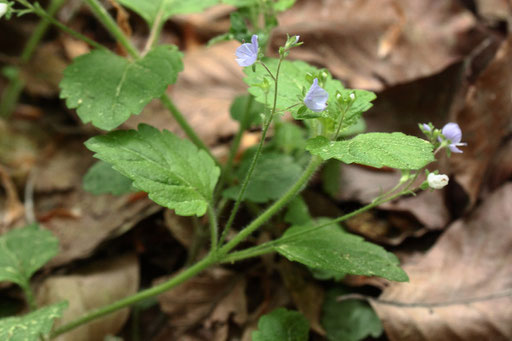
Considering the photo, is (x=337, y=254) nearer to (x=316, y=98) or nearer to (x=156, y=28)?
(x=316, y=98)

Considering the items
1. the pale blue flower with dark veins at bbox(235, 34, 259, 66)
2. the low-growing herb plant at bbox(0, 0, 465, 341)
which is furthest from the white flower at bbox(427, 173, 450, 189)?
the pale blue flower with dark veins at bbox(235, 34, 259, 66)

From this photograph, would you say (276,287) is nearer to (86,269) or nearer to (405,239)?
(405,239)

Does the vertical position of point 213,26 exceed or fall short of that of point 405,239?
it exceeds it

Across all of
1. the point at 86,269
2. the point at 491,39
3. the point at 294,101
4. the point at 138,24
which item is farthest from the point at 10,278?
the point at 491,39

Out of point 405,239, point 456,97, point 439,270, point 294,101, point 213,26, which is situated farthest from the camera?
point 213,26

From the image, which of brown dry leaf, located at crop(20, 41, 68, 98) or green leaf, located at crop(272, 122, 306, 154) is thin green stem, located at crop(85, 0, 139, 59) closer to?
green leaf, located at crop(272, 122, 306, 154)

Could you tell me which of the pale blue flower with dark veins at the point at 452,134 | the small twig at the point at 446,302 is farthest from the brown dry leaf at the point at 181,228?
the pale blue flower with dark veins at the point at 452,134

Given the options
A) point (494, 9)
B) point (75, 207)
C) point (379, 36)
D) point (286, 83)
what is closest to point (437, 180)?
point (286, 83)
